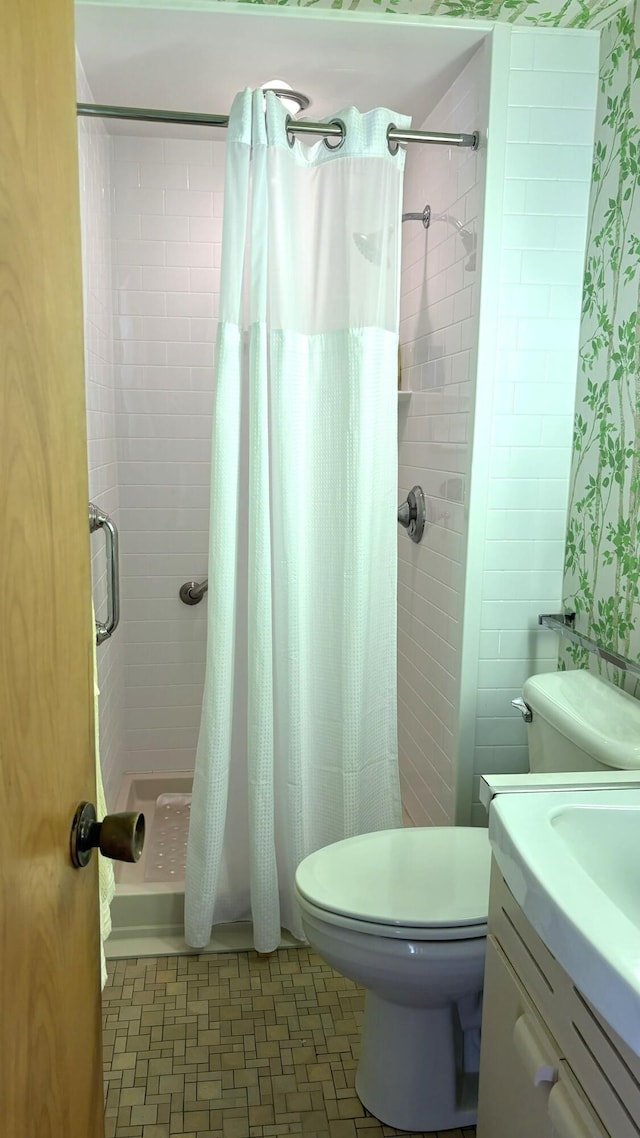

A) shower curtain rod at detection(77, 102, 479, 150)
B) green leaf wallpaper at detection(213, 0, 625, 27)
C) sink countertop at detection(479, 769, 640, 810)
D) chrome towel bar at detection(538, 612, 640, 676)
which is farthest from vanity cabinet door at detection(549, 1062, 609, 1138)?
green leaf wallpaper at detection(213, 0, 625, 27)

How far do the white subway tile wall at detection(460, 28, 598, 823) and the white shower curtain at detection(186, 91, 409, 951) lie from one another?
235 mm

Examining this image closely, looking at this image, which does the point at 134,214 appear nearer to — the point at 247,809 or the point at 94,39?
the point at 94,39

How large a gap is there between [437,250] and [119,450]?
125 cm

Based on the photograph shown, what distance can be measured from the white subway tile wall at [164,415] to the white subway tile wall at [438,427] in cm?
69

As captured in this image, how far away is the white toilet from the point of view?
1494 mm

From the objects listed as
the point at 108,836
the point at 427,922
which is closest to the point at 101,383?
the point at 427,922

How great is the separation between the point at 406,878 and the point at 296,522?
2.79 ft

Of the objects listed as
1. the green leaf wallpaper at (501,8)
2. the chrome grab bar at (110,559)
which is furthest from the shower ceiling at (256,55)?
the chrome grab bar at (110,559)

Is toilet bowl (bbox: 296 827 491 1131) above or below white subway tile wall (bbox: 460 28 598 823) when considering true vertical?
below

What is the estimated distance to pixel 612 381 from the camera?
1838 millimetres

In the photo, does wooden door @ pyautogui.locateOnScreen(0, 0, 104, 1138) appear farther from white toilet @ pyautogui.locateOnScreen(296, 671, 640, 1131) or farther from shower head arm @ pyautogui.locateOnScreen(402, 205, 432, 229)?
shower head arm @ pyautogui.locateOnScreen(402, 205, 432, 229)

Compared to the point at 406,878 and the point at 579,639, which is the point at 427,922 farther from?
the point at 579,639

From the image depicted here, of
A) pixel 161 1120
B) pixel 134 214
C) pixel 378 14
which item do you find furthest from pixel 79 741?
pixel 134 214

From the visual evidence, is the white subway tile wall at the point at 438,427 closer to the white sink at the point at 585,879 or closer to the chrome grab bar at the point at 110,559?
the chrome grab bar at the point at 110,559
